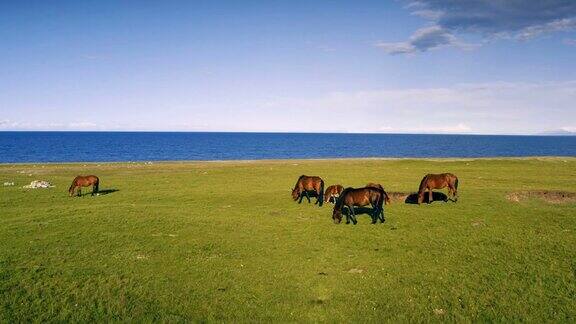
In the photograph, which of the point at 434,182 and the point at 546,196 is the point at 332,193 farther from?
the point at 546,196

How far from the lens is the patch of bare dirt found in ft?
92.5

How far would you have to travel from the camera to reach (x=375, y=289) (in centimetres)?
1342

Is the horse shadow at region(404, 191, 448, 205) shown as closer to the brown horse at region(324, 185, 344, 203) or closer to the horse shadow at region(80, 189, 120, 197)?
the brown horse at region(324, 185, 344, 203)

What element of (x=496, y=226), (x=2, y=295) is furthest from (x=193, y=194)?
(x=496, y=226)

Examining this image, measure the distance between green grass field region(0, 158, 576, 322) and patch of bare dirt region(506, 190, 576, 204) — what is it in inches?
49.4

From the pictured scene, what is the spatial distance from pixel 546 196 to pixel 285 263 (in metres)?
23.3

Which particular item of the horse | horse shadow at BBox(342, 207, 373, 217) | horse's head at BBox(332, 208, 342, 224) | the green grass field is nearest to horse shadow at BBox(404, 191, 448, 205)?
the green grass field

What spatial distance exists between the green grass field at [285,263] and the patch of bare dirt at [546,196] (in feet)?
4.12

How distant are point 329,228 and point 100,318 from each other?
12027 mm

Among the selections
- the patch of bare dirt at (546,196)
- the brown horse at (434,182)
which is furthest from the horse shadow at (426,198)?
the patch of bare dirt at (546,196)

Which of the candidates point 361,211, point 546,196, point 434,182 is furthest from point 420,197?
point 546,196

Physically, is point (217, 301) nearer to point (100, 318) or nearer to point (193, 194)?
point (100, 318)

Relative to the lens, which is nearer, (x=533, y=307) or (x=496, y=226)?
(x=533, y=307)

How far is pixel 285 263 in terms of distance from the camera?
1583 cm
